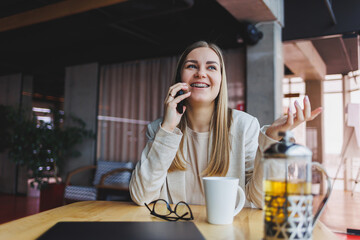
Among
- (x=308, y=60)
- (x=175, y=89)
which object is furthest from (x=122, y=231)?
(x=308, y=60)

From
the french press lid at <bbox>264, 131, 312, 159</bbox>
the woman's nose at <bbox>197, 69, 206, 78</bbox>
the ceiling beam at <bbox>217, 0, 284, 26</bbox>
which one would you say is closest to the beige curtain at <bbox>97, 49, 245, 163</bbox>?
the ceiling beam at <bbox>217, 0, 284, 26</bbox>

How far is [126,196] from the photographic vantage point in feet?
15.0

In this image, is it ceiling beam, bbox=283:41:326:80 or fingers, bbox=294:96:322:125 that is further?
ceiling beam, bbox=283:41:326:80

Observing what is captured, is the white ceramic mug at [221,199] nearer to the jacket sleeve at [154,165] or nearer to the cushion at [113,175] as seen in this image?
the jacket sleeve at [154,165]

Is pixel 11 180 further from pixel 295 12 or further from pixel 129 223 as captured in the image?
pixel 129 223

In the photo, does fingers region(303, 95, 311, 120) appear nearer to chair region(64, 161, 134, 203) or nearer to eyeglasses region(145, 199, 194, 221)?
eyeglasses region(145, 199, 194, 221)

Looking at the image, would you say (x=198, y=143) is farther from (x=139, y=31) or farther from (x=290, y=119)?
(x=139, y=31)

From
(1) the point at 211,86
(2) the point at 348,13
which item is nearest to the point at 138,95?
(2) the point at 348,13

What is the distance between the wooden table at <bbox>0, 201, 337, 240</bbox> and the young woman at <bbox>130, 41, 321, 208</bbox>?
0.47ft

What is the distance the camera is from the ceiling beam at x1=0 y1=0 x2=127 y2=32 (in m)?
3.66

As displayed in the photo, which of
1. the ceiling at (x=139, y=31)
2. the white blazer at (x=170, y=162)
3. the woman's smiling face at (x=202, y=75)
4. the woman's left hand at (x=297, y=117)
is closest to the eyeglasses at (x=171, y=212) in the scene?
the white blazer at (x=170, y=162)

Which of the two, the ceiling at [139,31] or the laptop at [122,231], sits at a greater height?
the ceiling at [139,31]

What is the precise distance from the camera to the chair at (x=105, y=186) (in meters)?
4.58

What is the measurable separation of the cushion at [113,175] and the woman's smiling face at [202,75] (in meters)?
3.95
